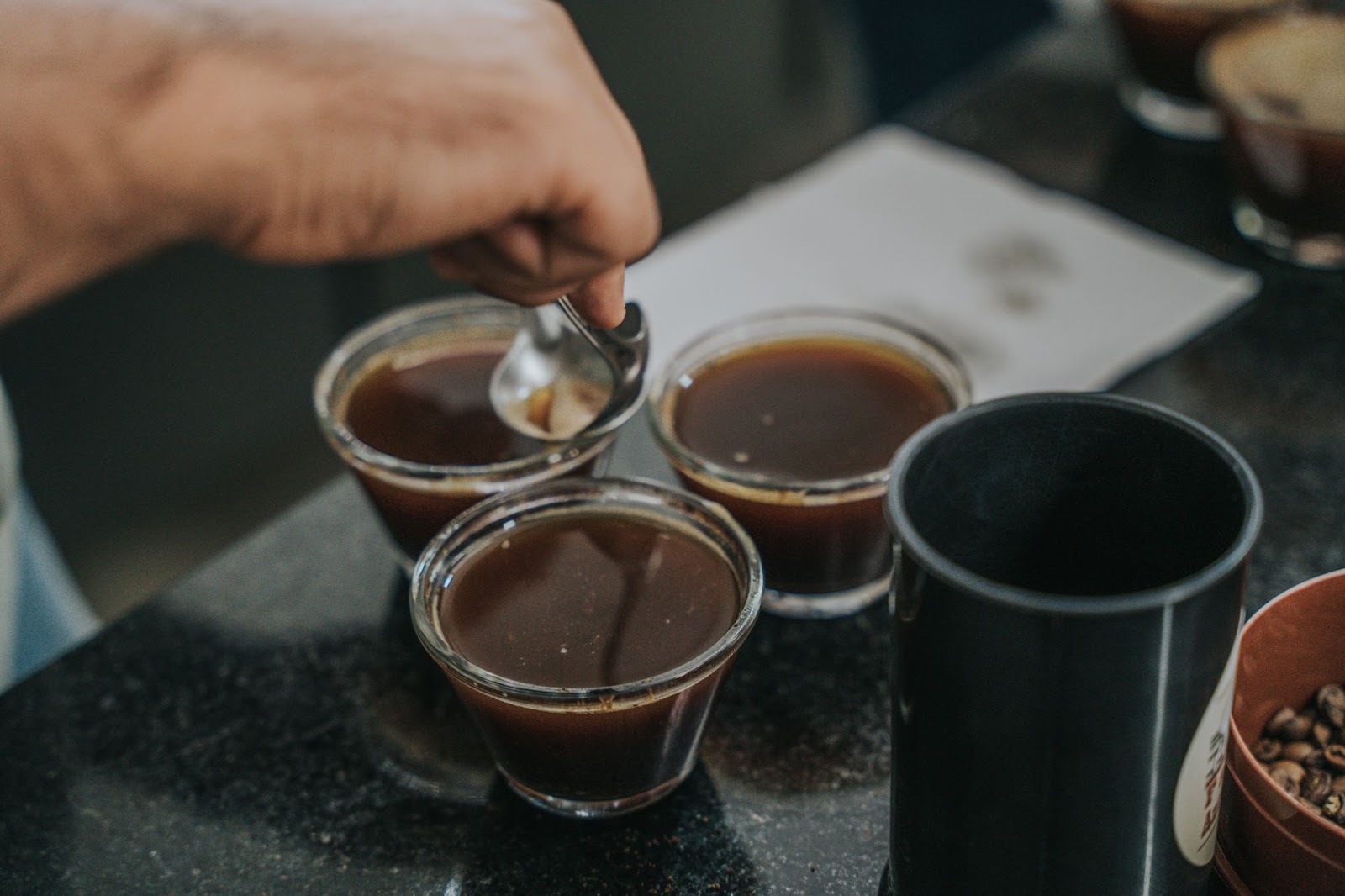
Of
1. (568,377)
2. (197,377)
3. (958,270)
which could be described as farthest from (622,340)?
(197,377)

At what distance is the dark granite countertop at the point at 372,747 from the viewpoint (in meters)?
0.73

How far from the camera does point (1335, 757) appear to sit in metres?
0.65

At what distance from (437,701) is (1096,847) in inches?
16.8

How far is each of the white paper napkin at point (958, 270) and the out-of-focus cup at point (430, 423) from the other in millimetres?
246

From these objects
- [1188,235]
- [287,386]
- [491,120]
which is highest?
[491,120]

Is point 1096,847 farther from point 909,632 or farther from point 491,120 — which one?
point 491,120

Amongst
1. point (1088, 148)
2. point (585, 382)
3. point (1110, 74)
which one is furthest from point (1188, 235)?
point (585, 382)

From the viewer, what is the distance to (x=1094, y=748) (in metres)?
0.53

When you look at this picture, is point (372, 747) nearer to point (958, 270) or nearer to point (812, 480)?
point (812, 480)

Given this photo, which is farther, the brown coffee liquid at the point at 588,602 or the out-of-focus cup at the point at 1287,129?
the out-of-focus cup at the point at 1287,129

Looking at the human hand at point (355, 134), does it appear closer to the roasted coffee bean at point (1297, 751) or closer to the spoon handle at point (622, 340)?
the spoon handle at point (622, 340)

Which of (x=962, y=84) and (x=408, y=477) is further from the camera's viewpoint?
(x=962, y=84)

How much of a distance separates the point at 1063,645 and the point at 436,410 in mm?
531

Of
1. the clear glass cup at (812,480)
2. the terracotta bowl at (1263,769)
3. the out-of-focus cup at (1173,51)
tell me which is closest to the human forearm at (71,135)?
the clear glass cup at (812,480)
